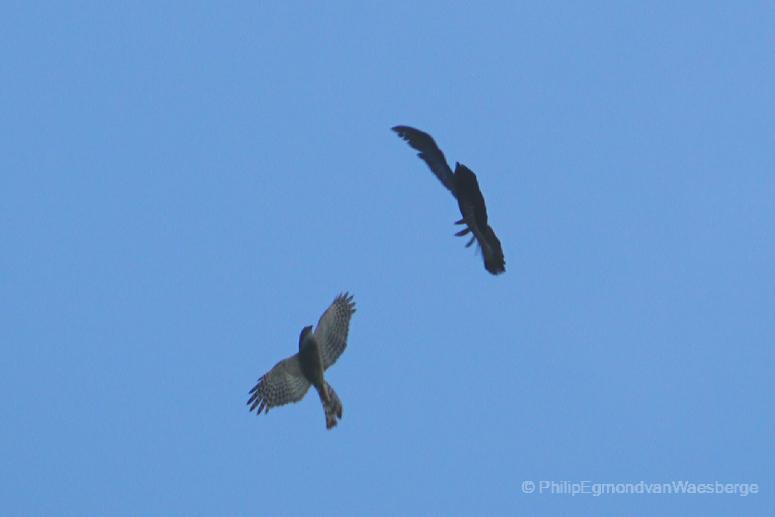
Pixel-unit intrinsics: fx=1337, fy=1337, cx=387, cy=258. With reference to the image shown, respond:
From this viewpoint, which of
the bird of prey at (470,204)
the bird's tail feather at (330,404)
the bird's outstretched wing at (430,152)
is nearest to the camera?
the bird of prey at (470,204)

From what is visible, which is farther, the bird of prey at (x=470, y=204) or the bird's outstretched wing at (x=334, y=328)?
the bird's outstretched wing at (x=334, y=328)

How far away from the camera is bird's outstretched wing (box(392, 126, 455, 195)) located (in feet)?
58.2

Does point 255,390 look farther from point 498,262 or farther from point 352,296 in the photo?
point 498,262

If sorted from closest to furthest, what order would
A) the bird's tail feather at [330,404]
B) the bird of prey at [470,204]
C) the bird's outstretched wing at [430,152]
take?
1. the bird of prey at [470,204]
2. the bird's outstretched wing at [430,152]
3. the bird's tail feather at [330,404]

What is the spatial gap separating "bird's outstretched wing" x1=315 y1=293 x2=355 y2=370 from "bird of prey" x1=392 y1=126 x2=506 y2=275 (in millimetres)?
3134

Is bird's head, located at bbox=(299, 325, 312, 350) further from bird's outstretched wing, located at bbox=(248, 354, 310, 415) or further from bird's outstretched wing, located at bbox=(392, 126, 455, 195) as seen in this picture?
bird's outstretched wing, located at bbox=(392, 126, 455, 195)

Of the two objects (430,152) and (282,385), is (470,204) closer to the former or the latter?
(430,152)

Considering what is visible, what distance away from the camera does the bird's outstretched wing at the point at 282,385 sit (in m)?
19.8

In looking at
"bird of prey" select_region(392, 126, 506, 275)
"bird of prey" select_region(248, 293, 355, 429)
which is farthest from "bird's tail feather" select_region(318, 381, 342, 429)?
"bird of prey" select_region(392, 126, 506, 275)

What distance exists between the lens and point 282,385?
19.9 meters

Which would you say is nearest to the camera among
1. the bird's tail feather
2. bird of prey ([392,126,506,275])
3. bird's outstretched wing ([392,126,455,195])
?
bird of prey ([392,126,506,275])

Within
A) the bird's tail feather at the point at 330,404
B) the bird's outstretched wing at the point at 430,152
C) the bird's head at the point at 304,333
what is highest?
the bird's outstretched wing at the point at 430,152

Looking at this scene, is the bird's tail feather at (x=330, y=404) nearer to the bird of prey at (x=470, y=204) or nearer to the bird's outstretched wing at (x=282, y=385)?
the bird's outstretched wing at (x=282, y=385)

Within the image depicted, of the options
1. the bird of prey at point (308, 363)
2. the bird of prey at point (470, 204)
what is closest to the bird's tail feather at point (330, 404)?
the bird of prey at point (308, 363)
